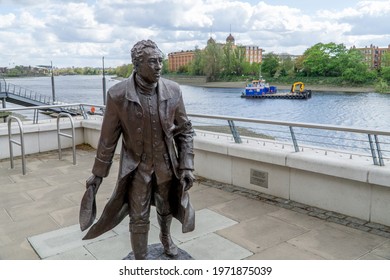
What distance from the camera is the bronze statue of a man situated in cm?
282

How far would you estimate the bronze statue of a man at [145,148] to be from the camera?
2824mm

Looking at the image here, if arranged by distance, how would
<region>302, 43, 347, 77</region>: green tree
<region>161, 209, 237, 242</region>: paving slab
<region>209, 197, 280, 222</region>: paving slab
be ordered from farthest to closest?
1. <region>302, 43, 347, 77</region>: green tree
2. <region>209, 197, 280, 222</region>: paving slab
3. <region>161, 209, 237, 242</region>: paving slab

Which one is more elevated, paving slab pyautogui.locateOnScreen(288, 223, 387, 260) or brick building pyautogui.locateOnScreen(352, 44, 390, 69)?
brick building pyautogui.locateOnScreen(352, 44, 390, 69)

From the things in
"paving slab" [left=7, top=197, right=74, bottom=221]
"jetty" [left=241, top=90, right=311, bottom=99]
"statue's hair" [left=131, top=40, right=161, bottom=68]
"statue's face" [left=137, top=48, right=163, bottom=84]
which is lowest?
"paving slab" [left=7, top=197, right=74, bottom=221]

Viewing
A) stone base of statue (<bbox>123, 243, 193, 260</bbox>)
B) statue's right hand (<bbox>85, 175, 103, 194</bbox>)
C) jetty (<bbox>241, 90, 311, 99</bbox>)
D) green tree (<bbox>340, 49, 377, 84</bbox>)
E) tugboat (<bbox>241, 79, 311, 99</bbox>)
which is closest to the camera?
statue's right hand (<bbox>85, 175, 103, 194</bbox>)

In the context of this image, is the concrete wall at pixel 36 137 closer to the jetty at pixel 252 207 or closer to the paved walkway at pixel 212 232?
the jetty at pixel 252 207

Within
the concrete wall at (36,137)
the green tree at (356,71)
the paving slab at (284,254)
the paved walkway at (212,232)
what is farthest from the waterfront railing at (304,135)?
the green tree at (356,71)

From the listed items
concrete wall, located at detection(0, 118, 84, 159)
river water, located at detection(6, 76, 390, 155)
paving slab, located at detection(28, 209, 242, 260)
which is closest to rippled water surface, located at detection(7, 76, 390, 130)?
river water, located at detection(6, 76, 390, 155)

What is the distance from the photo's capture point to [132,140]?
2.89 metres

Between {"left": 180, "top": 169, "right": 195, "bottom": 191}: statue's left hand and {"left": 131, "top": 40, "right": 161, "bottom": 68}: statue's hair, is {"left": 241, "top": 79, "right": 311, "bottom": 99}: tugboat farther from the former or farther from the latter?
{"left": 131, "top": 40, "right": 161, "bottom": 68}: statue's hair

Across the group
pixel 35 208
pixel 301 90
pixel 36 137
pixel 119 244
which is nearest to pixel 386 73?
pixel 301 90

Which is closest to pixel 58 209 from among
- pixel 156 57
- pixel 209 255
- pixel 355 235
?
pixel 209 255

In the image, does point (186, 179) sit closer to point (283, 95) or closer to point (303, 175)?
point (303, 175)

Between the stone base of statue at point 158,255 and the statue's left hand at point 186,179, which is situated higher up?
the statue's left hand at point 186,179
